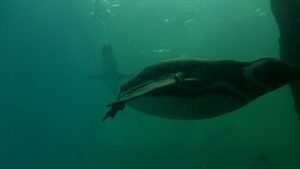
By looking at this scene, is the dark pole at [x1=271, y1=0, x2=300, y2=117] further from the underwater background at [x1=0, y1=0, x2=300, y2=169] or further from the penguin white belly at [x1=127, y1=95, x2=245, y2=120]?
the underwater background at [x1=0, y1=0, x2=300, y2=169]

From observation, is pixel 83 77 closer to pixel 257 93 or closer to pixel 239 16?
pixel 239 16

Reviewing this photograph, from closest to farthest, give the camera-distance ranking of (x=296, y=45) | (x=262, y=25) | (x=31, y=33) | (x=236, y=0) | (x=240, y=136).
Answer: (x=296, y=45) < (x=236, y=0) < (x=262, y=25) < (x=31, y=33) < (x=240, y=136)

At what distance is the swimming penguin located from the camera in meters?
3.28

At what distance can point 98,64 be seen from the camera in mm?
35250

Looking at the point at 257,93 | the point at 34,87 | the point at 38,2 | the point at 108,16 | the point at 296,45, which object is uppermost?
the point at 257,93

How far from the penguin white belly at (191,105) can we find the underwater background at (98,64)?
1084 cm

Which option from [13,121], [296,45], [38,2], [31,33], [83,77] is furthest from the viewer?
[13,121]

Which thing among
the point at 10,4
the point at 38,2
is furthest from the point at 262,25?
the point at 10,4

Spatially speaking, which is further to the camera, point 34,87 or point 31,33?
point 34,87

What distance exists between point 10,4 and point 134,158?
76.1 ft

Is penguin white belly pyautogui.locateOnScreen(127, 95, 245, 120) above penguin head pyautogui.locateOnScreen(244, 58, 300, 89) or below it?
below

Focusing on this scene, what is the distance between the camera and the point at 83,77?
127ft

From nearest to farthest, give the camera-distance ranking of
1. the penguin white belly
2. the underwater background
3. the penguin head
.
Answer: the penguin head < the penguin white belly < the underwater background

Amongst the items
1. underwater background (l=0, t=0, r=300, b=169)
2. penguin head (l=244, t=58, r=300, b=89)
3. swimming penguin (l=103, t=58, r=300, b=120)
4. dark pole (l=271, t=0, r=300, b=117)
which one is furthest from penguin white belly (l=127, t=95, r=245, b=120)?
underwater background (l=0, t=0, r=300, b=169)
